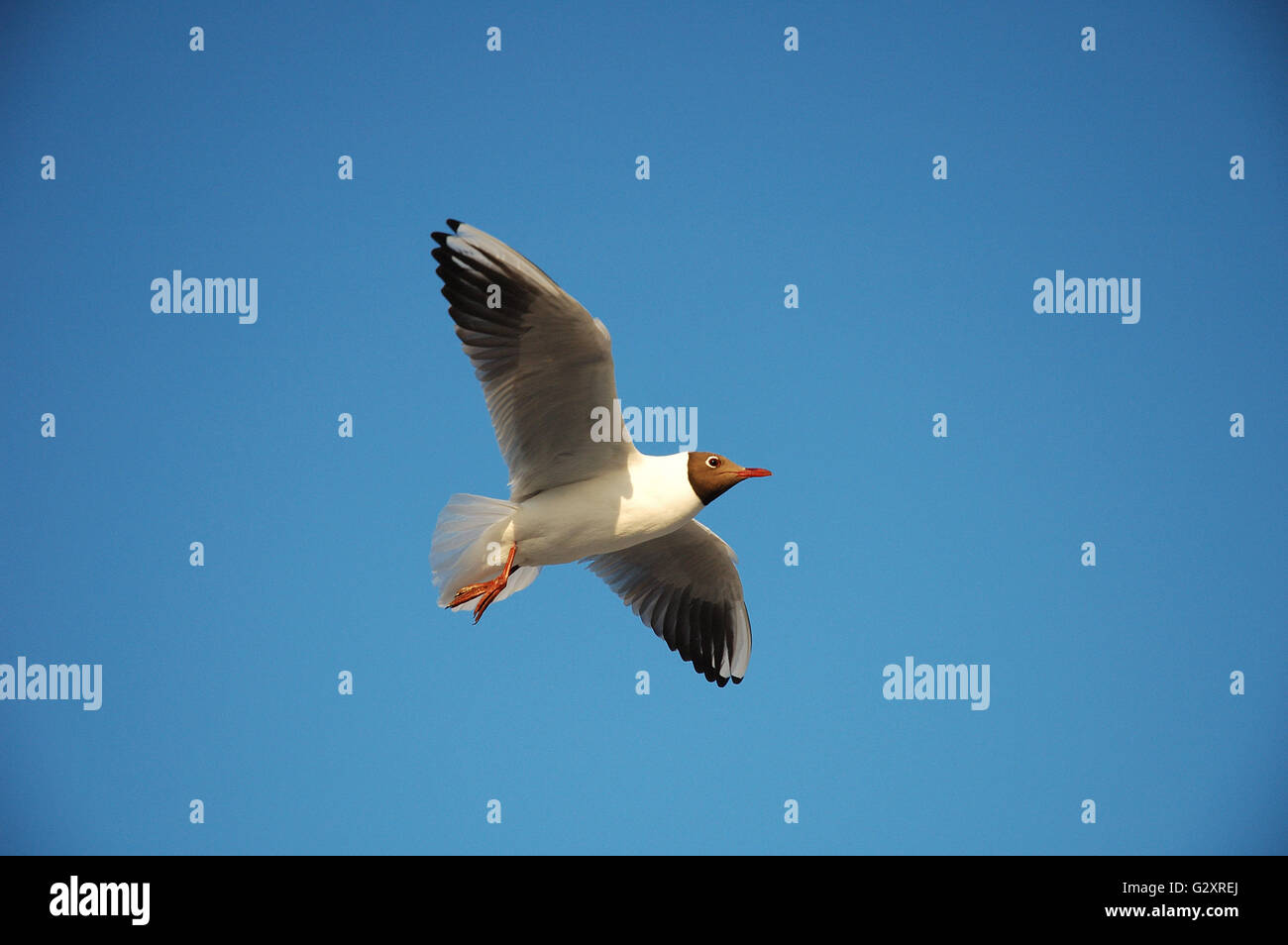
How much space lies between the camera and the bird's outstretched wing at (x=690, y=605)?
608 cm

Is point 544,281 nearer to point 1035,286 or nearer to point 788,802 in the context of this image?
point 788,802

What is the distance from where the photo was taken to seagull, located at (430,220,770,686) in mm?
4648

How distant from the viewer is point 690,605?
6172 millimetres

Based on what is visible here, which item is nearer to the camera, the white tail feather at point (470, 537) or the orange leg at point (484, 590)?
the orange leg at point (484, 590)

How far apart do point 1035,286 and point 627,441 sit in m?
3.49

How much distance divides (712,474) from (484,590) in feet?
3.27

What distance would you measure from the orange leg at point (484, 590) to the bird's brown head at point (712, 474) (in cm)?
77

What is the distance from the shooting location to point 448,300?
4734 mm

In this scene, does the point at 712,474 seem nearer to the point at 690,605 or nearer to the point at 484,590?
the point at 484,590

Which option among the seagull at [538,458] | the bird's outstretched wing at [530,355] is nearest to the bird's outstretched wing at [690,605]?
the seagull at [538,458]

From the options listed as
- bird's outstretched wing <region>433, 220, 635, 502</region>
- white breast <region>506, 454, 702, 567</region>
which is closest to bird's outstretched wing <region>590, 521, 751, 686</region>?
white breast <region>506, 454, 702, 567</region>

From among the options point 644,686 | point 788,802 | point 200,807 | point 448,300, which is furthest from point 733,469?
point 200,807

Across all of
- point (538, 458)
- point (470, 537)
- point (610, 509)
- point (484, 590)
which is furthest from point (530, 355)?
point (484, 590)

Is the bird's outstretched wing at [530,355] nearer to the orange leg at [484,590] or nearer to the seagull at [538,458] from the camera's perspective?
the seagull at [538,458]
